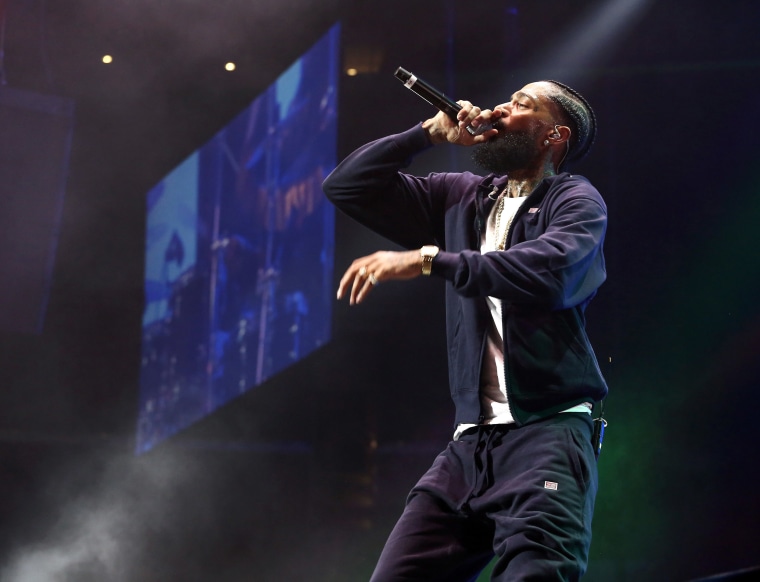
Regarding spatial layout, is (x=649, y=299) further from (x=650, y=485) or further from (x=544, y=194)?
(x=544, y=194)

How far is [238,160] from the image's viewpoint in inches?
168

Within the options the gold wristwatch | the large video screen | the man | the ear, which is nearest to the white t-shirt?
the man

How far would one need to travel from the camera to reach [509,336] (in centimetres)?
177

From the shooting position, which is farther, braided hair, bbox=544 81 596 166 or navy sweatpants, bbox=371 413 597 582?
braided hair, bbox=544 81 596 166

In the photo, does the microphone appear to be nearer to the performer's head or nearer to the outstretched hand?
the performer's head

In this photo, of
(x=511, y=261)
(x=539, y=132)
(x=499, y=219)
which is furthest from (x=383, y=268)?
(x=539, y=132)

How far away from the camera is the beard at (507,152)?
2023mm

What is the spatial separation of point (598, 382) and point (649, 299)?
93.5 inches

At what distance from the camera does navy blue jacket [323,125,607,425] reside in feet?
5.26

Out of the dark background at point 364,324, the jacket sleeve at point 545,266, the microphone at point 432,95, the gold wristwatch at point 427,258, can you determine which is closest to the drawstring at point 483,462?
the jacket sleeve at point 545,266

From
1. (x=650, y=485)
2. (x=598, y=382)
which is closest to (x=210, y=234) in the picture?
(x=650, y=485)

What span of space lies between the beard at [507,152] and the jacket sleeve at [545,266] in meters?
0.28

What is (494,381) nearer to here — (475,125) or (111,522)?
(475,125)

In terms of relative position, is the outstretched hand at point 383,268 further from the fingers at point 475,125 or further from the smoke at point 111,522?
the smoke at point 111,522
